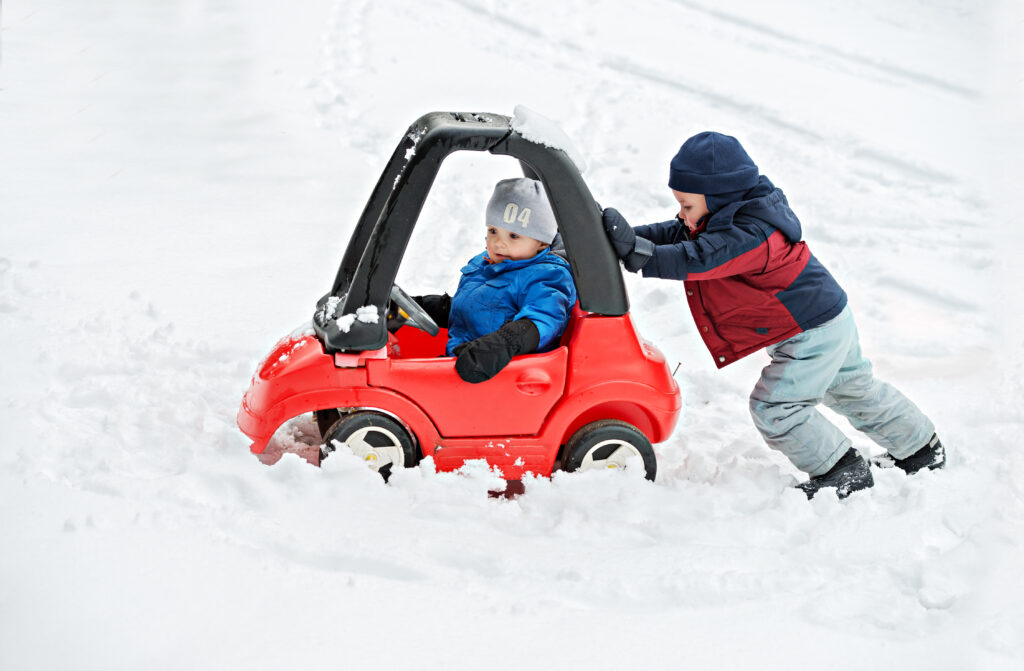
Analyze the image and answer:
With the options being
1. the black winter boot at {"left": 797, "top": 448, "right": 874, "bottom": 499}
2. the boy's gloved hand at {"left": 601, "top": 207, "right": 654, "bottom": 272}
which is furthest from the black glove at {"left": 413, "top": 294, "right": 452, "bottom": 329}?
the black winter boot at {"left": 797, "top": 448, "right": 874, "bottom": 499}

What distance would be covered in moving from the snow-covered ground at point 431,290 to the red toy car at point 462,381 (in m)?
0.12

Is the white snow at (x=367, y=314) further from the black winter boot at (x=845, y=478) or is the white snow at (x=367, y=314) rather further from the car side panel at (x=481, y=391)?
the black winter boot at (x=845, y=478)

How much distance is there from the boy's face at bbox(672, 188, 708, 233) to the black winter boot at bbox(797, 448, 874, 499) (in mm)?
883

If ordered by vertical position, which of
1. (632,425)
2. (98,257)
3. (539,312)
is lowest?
(98,257)

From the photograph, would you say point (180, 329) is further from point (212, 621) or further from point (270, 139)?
point (270, 139)

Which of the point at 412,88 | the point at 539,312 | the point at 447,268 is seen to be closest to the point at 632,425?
the point at 539,312

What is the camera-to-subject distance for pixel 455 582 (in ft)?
7.49

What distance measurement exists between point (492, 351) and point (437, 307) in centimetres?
72

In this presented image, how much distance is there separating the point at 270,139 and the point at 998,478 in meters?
4.68

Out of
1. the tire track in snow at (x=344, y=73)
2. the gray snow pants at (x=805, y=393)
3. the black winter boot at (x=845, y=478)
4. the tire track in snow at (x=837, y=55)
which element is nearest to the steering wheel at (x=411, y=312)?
the gray snow pants at (x=805, y=393)

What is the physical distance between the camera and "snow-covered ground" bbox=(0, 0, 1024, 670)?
213 cm

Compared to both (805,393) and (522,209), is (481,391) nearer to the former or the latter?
(522,209)

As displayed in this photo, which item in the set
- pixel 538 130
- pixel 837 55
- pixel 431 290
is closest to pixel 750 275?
pixel 538 130

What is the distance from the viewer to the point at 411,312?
289 cm
